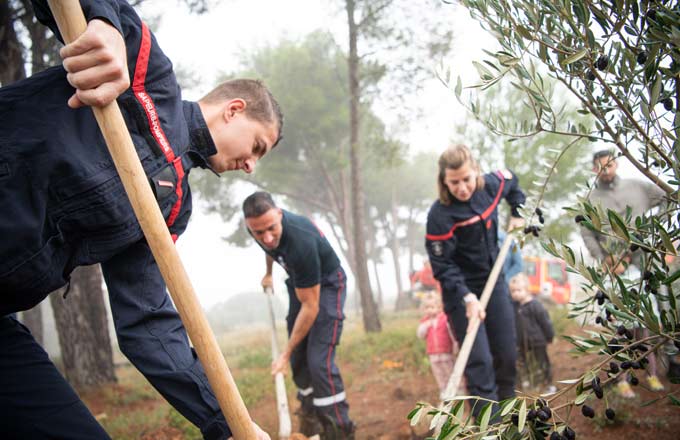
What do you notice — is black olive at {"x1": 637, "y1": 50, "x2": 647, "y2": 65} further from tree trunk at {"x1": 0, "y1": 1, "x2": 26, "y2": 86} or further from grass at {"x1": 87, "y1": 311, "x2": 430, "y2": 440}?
tree trunk at {"x1": 0, "y1": 1, "x2": 26, "y2": 86}

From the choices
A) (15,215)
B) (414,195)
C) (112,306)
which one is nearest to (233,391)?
(112,306)

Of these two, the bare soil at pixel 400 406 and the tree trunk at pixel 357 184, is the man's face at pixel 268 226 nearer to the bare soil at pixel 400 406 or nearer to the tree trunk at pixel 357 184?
the bare soil at pixel 400 406

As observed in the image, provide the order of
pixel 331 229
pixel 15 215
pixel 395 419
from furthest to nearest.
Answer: pixel 331 229
pixel 395 419
pixel 15 215

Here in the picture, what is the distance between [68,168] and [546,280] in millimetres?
18193

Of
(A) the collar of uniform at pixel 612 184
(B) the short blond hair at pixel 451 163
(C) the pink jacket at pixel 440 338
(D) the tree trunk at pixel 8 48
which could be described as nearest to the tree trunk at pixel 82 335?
(D) the tree trunk at pixel 8 48

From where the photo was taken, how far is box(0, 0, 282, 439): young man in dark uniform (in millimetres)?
1182

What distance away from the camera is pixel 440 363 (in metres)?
4.43

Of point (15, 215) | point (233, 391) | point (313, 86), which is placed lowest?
point (233, 391)

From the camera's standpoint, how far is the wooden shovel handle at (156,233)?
3.51 feet

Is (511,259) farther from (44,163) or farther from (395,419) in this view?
(44,163)

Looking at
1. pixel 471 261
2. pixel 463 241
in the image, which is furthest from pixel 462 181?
pixel 471 261

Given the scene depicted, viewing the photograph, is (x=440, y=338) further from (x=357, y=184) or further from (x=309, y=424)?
(x=357, y=184)

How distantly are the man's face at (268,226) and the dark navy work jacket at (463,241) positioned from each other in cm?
113

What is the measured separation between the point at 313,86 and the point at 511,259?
12027mm
